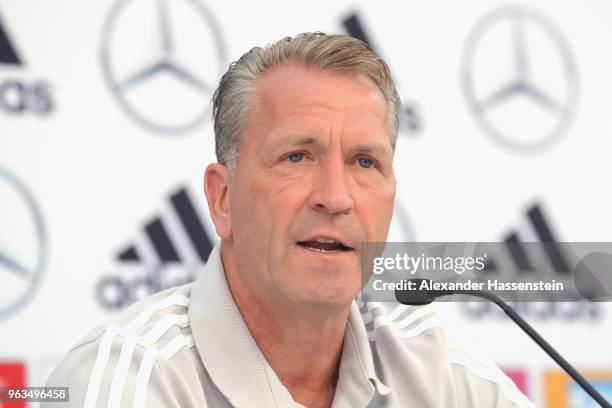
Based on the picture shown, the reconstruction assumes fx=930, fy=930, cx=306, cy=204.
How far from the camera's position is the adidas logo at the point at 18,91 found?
273 centimetres

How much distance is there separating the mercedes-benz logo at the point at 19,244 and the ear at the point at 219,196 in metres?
1.07

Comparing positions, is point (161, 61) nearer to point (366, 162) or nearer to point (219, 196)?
point (219, 196)

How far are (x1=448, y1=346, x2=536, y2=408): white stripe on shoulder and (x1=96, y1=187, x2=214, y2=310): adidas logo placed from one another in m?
1.17

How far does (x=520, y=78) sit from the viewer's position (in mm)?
3188

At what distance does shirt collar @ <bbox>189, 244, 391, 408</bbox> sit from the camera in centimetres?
160

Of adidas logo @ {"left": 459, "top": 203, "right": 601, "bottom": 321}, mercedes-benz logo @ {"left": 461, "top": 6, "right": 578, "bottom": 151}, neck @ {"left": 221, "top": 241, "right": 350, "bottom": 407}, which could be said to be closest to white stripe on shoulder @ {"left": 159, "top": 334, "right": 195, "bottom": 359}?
Result: neck @ {"left": 221, "top": 241, "right": 350, "bottom": 407}

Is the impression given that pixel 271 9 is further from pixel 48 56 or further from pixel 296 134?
pixel 296 134

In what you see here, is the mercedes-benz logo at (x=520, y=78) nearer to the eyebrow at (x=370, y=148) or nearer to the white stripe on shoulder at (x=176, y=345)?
the eyebrow at (x=370, y=148)

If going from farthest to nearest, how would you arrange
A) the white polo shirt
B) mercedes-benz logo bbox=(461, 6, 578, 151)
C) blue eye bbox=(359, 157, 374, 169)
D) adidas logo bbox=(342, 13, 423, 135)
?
mercedes-benz logo bbox=(461, 6, 578, 151) → adidas logo bbox=(342, 13, 423, 135) → blue eye bbox=(359, 157, 374, 169) → the white polo shirt

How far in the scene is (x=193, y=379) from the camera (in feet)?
5.11

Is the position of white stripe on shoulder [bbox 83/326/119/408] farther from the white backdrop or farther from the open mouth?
the white backdrop

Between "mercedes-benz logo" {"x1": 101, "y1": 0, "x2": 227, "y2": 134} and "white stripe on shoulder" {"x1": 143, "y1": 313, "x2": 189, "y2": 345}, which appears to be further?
"mercedes-benz logo" {"x1": 101, "y1": 0, "x2": 227, "y2": 134}

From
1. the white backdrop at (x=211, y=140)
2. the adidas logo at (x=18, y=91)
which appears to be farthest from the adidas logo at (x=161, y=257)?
the adidas logo at (x=18, y=91)

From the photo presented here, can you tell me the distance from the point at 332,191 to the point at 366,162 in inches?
5.1
